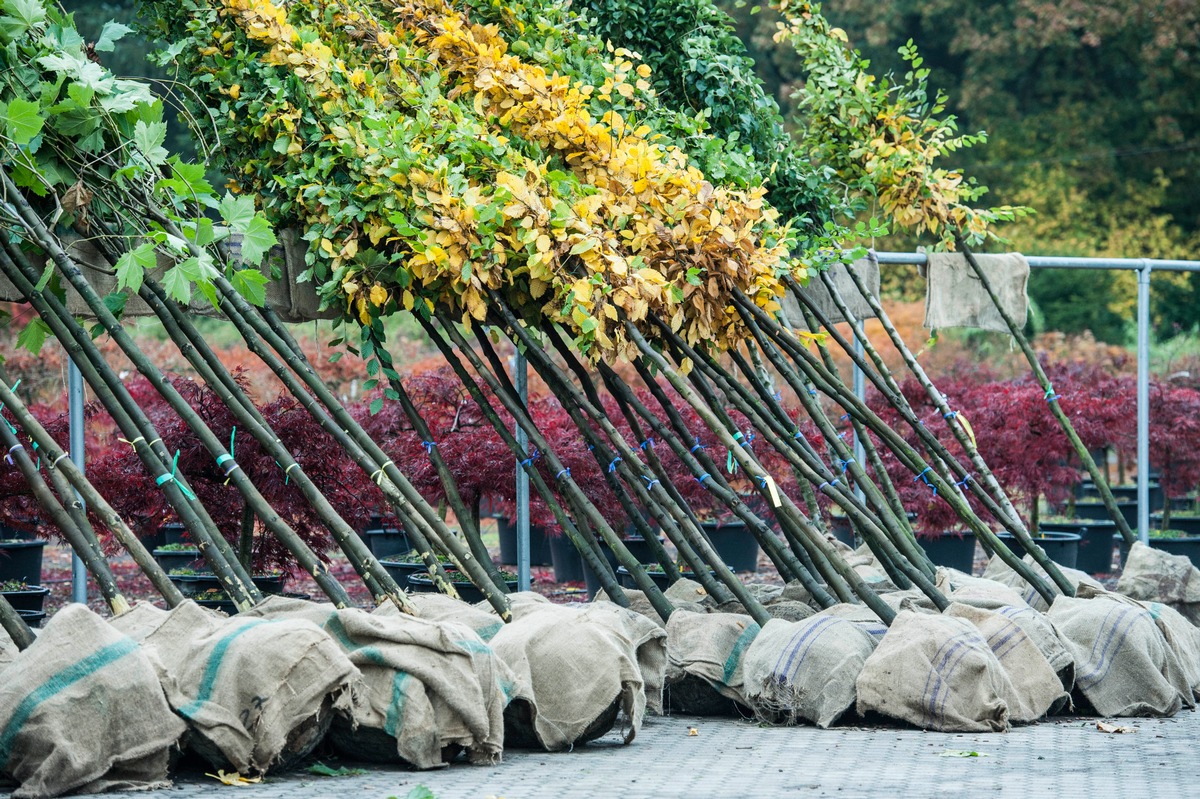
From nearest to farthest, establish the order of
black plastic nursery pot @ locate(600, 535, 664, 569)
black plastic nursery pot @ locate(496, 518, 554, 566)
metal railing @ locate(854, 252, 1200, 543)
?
metal railing @ locate(854, 252, 1200, 543) → black plastic nursery pot @ locate(600, 535, 664, 569) → black plastic nursery pot @ locate(496, 518, 554, 566)

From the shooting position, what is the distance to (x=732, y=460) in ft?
15.0

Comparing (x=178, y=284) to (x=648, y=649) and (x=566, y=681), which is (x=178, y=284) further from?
(x=648, y=649)

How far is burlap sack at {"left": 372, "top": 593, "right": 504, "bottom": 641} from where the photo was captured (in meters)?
3.76

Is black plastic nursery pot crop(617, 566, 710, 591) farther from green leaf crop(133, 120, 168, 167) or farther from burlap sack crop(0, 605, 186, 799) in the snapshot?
burlap sack crop(0, 605, 186, 799)

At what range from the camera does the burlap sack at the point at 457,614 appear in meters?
3.76

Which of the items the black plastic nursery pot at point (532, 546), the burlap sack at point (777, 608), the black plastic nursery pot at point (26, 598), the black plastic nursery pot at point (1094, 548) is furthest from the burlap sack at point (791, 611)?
the black plastic nursery pot at point (1094, 548)

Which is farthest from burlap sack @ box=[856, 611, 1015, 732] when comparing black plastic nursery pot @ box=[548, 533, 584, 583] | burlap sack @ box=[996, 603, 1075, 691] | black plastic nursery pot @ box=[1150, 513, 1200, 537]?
black plastic nursery pot @ box=[1150, 513, 1200, 537]

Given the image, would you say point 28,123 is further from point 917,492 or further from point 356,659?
point 917,492

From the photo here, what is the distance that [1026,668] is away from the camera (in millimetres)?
4090

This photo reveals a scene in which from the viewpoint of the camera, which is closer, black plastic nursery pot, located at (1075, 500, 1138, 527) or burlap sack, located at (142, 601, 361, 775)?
burlap sack, located at (142, 601, 361, 775)

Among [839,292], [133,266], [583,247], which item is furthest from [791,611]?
[133,266]

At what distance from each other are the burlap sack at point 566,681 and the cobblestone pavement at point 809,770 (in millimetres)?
65

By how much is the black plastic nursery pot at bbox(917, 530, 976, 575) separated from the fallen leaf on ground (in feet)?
16.0

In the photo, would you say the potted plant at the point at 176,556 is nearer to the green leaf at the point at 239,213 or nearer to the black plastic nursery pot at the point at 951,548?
the green leaf at the point at 239,213
